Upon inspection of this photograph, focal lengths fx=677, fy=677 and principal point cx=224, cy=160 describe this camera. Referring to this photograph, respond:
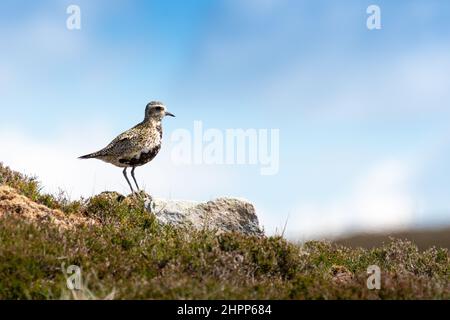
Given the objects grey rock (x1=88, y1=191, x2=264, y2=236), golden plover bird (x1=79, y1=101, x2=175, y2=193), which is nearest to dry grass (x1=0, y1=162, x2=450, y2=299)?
grey rock (x1=88, y1=191, x2=264, y2=236)

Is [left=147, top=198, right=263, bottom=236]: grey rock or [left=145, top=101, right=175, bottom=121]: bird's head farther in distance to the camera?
[left=145, top=101, right=175, bottom=121]: bird's head

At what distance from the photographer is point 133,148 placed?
14.8m

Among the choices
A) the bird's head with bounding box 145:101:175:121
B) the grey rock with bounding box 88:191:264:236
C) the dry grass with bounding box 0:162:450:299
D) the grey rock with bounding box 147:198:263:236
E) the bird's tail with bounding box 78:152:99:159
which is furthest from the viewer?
the bird's head with bounding box 145:101:175:121

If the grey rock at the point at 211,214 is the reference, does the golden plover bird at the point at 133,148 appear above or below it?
above

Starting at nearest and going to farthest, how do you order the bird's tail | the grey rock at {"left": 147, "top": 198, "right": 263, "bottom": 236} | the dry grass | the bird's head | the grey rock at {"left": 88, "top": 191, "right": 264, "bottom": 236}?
1. the dry grass
2. the grey rock at {"left": 88, "top": 191, "right": 264, "bottom": 236}
3. the grey rock at {"left": 147, "top": 198, "right": 263, "bottom": 236}
4. the bird's tail
5. the bird's head

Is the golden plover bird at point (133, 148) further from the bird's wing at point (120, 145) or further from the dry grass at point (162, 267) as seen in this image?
the dry grass at point (162, 267)

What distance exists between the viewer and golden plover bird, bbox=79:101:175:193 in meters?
14.8

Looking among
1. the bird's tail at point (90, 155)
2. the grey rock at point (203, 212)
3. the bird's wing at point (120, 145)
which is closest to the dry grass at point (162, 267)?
the grey rock at point (203, 212)

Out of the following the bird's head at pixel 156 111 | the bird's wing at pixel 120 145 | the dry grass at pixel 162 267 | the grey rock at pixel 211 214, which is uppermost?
the bird's head at pixel 156 111

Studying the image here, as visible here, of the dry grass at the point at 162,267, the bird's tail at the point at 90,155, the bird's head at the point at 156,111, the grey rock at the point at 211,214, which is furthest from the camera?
the bird's head at the point at 156,111

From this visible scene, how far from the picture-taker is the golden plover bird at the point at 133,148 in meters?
14.8

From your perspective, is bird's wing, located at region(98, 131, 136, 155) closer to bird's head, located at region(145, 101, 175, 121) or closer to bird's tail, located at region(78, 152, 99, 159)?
bird's tail, located at region(78, 152, 99, 159)
